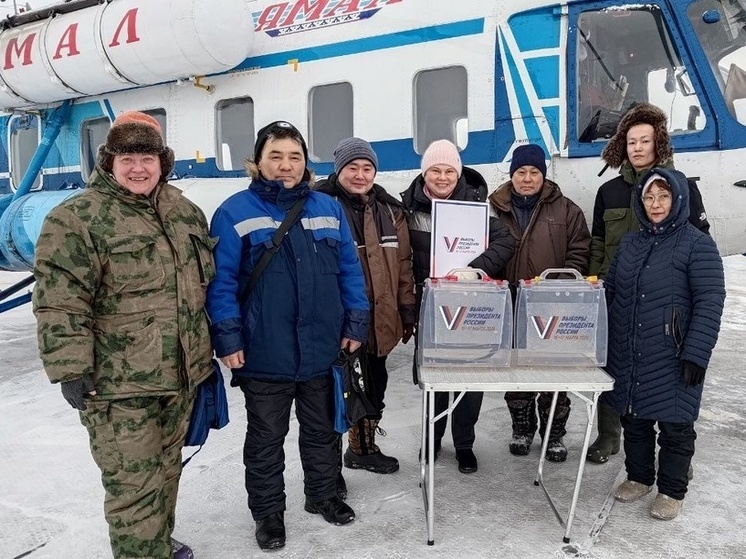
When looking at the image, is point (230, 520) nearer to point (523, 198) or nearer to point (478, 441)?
point (478, 441)

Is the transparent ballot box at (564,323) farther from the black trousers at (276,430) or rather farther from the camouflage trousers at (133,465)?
the camouflage trousers at (133,465)

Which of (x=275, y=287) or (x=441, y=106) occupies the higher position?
(x=441, y=106)

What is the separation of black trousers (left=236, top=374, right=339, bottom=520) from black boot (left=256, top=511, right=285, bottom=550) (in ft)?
0.09

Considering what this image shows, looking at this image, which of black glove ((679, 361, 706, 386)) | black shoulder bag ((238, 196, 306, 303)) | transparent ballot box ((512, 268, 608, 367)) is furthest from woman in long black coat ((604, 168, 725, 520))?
black shoulder bag ((238, 196, 306, 303))

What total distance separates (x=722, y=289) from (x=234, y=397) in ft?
10.8

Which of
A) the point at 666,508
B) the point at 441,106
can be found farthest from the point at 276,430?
the point at 441,106

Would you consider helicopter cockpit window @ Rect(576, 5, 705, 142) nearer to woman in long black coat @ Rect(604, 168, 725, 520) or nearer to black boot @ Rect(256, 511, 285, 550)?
woman in long black coat @ Rect(604, 168, 725, 520)

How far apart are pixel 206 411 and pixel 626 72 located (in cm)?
308

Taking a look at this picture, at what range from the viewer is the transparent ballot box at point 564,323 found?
2.54 meters

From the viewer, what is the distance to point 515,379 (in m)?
2.43

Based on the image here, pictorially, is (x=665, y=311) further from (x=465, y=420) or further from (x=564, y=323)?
(x=465, y=420)

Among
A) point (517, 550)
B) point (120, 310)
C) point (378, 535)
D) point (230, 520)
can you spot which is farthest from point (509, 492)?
point (120, 310)

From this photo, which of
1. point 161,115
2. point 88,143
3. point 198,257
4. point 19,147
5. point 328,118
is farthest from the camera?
point 19,147

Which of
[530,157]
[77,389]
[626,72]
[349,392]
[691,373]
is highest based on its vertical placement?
[626,72]
